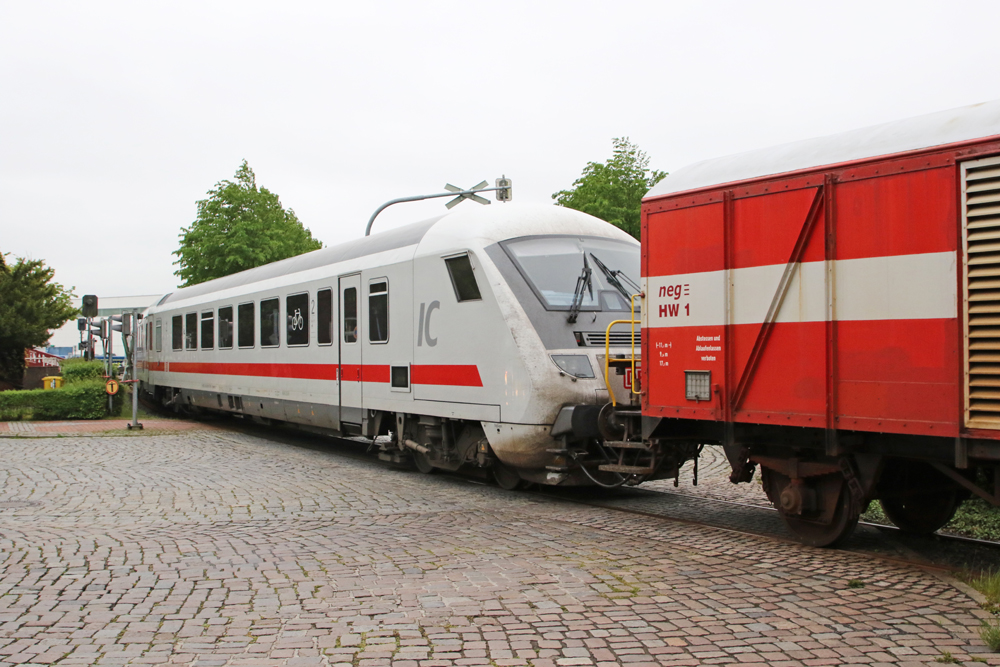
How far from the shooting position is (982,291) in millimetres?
A: 5258

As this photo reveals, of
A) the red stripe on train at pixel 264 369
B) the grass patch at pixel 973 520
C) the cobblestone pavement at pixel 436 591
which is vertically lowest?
the grass patch at pixel 973 520

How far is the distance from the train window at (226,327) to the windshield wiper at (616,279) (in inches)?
382

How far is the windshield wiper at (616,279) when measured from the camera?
940 cm

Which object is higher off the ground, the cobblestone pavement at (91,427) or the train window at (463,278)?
the train window at (463,278)

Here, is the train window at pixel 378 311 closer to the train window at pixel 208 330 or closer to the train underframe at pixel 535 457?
the train underframe at pixel 535 457

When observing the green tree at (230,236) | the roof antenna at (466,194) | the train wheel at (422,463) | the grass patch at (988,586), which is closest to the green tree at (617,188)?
the roof antenna at (466,194)

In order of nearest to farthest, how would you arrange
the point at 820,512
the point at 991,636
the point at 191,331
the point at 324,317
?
the point at 991,636, the point at 820,512, the point at 324,317, the point at 191,331

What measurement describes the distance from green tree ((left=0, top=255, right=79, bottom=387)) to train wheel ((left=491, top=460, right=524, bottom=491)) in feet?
70.7

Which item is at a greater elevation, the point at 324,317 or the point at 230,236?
the point at 230,236

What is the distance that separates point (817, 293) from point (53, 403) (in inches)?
748

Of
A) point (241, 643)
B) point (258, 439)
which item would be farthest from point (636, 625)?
point (258, 439)

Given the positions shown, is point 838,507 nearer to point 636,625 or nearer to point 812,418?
point 812,418

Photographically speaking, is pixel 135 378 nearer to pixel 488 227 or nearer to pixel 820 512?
pixel 488 227

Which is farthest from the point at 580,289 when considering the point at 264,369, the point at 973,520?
the point at 264,369
